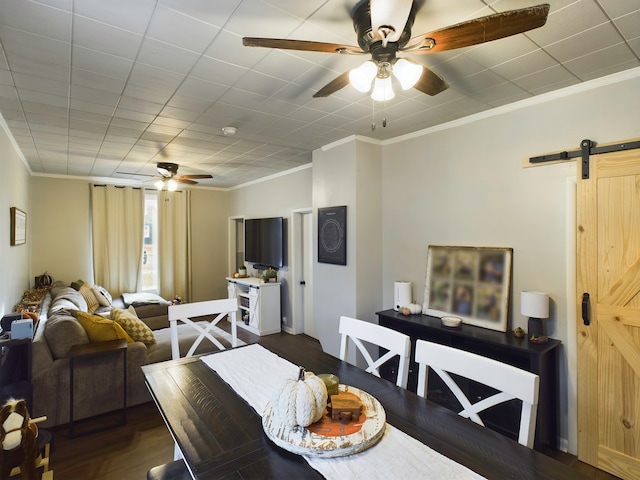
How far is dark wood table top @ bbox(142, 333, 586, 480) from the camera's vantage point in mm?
1058

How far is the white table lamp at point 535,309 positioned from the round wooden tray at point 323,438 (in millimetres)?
1676

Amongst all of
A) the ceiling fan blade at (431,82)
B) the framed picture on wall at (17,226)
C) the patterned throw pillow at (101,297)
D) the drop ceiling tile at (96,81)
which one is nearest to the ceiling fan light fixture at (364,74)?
the ceiling fan blade at (431,82)

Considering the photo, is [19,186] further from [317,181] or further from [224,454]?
[224,454]

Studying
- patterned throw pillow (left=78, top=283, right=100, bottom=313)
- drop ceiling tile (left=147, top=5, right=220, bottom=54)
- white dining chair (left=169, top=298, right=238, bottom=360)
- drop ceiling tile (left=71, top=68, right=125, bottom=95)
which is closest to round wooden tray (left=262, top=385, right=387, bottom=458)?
white dining chair (left=169, top=298, right=238, bottom=360)

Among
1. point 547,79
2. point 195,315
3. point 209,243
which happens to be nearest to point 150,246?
point 209,243

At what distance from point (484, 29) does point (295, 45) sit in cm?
74

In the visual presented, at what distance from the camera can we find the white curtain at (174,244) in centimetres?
634

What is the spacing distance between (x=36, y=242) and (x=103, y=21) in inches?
202

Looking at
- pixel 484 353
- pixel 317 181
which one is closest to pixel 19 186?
pixel 317 181

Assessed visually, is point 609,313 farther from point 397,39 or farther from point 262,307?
point 262,307

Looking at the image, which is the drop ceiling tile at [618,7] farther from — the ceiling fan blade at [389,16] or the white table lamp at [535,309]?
the white table lamp at [535,309]

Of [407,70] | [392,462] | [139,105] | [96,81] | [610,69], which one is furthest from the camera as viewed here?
[139,105]

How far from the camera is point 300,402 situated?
1.20 m

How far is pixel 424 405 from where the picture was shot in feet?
4.74
